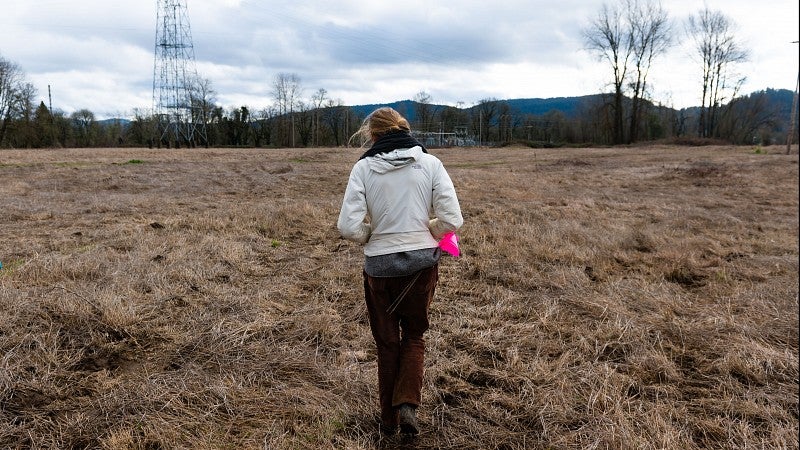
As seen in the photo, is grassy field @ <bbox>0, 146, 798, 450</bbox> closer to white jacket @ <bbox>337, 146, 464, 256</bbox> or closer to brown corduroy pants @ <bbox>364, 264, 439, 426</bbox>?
brown corduroy pants @ <bbox>364, 264, 439, 426</bbox>

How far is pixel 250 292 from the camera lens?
16.0 feet

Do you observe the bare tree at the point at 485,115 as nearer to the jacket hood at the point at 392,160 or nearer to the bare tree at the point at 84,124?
the bare tree at the point at 84,124

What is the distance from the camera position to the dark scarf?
2.57 metres

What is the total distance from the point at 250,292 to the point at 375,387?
221cm

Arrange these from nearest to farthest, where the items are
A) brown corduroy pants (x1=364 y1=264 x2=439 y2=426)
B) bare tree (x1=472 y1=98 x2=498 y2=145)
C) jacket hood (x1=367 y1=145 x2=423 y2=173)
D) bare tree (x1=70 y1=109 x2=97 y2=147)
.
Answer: jacket hood (x1=367 y1=145 x2=423 y2=173), brown corduroy pants (x1=364 y1=264 x2=439 y2=426), bare tree (x1=70 y1=109 x2=97 y2=147), bare tree (x1=472 y1=98 x2=498 y2=145)

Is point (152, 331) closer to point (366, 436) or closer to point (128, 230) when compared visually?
point (366, 436)

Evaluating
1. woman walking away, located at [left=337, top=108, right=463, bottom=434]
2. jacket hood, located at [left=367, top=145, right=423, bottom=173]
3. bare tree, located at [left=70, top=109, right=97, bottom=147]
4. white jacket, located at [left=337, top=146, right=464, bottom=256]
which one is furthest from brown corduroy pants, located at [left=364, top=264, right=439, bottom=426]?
bare tree, located at [left=70, top=109, right=97, bottom=147]

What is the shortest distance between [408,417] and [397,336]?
0.44 metres

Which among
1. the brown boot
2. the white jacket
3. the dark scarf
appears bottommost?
the brown boot

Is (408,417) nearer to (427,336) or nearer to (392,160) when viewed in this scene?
(427,336)

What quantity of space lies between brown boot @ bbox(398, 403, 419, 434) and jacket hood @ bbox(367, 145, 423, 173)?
131 cm

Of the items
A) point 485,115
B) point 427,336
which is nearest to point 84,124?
point 485,115

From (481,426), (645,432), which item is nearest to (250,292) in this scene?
(481,426)

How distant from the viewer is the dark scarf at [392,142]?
2.57 m
